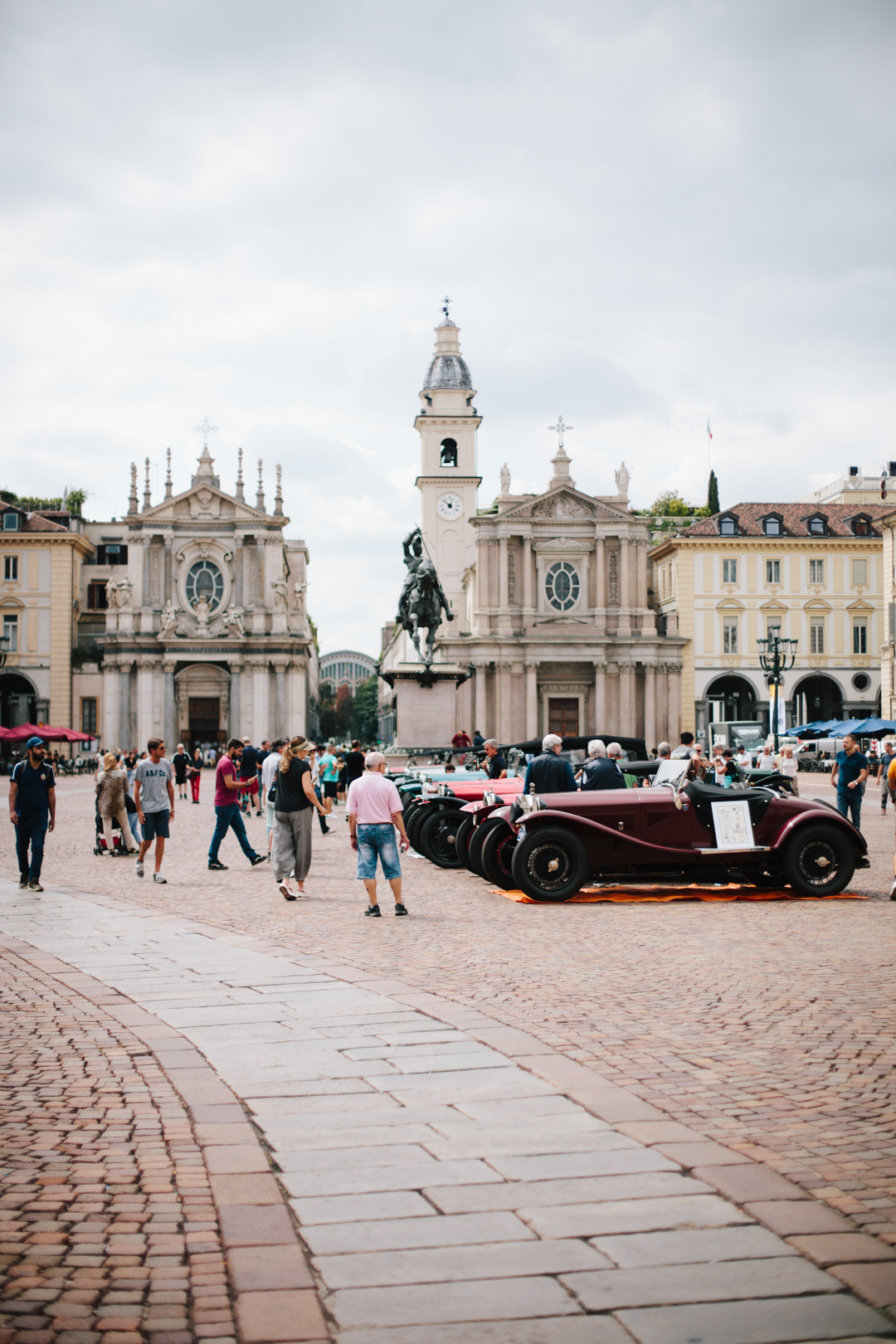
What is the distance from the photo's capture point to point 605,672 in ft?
231

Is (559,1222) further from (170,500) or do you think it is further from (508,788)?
(170,500)

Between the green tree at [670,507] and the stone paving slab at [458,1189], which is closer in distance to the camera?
the stone paving slab at [458,1189]

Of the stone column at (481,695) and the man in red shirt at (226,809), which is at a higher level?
the stone column at (481,695)

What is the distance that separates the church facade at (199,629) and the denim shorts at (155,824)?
179ft

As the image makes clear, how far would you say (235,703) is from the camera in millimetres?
71375

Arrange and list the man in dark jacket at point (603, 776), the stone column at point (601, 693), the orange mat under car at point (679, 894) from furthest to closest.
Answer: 1. the stone column at point (601, 693)
2. the man in dark jacket at point (603, 776)
3. the orange mat under car at point (679, 894)

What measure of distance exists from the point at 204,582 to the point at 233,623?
142 inches

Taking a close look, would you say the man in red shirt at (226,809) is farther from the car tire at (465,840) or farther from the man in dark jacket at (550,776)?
the man in dark jacket at (550,776)

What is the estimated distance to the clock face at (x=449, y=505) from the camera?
82.5 meters

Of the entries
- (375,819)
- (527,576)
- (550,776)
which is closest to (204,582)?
(527,576)

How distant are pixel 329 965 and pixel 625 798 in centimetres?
526

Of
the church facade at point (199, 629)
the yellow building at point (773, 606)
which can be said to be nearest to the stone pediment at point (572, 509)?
the yellow building at point (773, 606)

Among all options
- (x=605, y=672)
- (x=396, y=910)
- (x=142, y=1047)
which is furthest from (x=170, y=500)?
(x=142, y=1047)

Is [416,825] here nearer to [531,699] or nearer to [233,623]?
[531,699]
